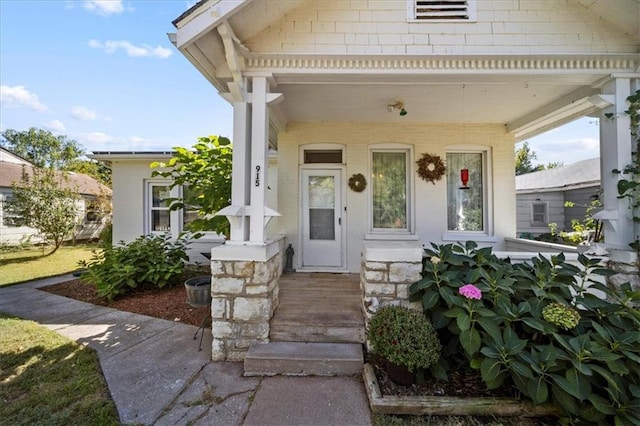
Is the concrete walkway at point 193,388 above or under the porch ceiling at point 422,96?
under

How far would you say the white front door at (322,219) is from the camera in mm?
5078

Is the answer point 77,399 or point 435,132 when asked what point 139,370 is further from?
point 435,132

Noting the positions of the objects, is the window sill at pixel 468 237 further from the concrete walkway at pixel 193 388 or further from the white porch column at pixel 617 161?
the concrete walkway at pixel 193 388

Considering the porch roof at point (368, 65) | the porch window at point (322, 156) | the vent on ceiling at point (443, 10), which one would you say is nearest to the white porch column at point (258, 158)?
the porch roof at point (368, 65)

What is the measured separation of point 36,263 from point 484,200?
11.8m

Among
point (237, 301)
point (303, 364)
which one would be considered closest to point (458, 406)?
point (303, 364)

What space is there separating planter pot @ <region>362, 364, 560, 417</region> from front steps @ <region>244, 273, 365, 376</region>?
1.68 ft

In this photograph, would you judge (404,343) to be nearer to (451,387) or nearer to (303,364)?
(451,387)

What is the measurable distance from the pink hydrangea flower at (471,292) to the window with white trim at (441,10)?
2.84 meters

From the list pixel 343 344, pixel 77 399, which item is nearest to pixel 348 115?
pixel 343 344

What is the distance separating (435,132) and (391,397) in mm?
4439

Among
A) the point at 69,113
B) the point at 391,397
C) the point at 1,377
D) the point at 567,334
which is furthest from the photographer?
the point at 69,113

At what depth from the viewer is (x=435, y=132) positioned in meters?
5.11

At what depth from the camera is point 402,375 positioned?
2348 mm
